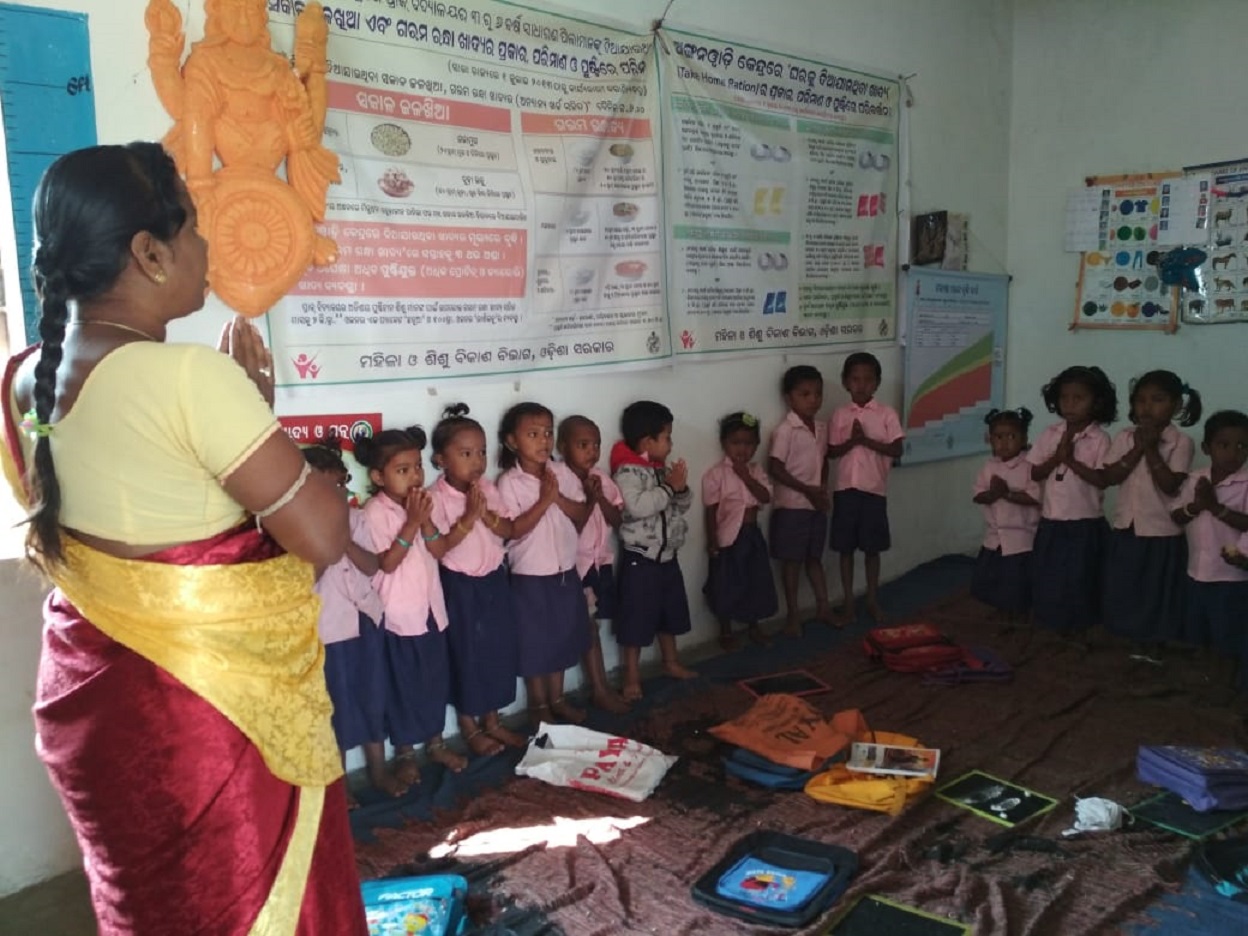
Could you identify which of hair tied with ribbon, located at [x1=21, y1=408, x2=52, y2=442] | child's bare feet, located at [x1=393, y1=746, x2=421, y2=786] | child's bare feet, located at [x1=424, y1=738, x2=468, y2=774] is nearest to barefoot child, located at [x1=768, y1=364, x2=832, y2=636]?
child's bare feet, located at [x1=424, y1=738, x2=468, y2=774]

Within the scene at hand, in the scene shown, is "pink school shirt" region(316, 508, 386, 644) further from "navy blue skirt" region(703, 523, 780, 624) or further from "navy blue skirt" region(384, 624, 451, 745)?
"navy blue skirt" region(703, 523, 780, 624)

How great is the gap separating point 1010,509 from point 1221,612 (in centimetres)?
94

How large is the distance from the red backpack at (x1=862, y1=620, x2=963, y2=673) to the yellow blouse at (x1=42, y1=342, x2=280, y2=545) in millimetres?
3190

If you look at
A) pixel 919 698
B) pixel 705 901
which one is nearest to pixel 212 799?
pixel 705 901

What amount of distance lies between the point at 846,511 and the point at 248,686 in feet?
11.8

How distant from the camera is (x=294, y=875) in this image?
1.42 meters

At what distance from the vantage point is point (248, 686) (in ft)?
4.47

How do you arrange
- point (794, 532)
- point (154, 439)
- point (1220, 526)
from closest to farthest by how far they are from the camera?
point (154, 439) → point (1220, 526) → point (794, 532)

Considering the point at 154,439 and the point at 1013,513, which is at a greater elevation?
the point at 154,439

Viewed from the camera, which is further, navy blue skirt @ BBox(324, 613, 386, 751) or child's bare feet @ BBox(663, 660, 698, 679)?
child's bare feet @ BBox(663, 660, 698, 679)

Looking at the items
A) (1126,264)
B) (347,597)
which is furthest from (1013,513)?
(347,597)

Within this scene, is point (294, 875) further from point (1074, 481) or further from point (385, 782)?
point (1074, 481)

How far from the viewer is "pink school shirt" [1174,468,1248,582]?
11.9 feet

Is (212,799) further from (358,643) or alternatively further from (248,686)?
(358,643)
